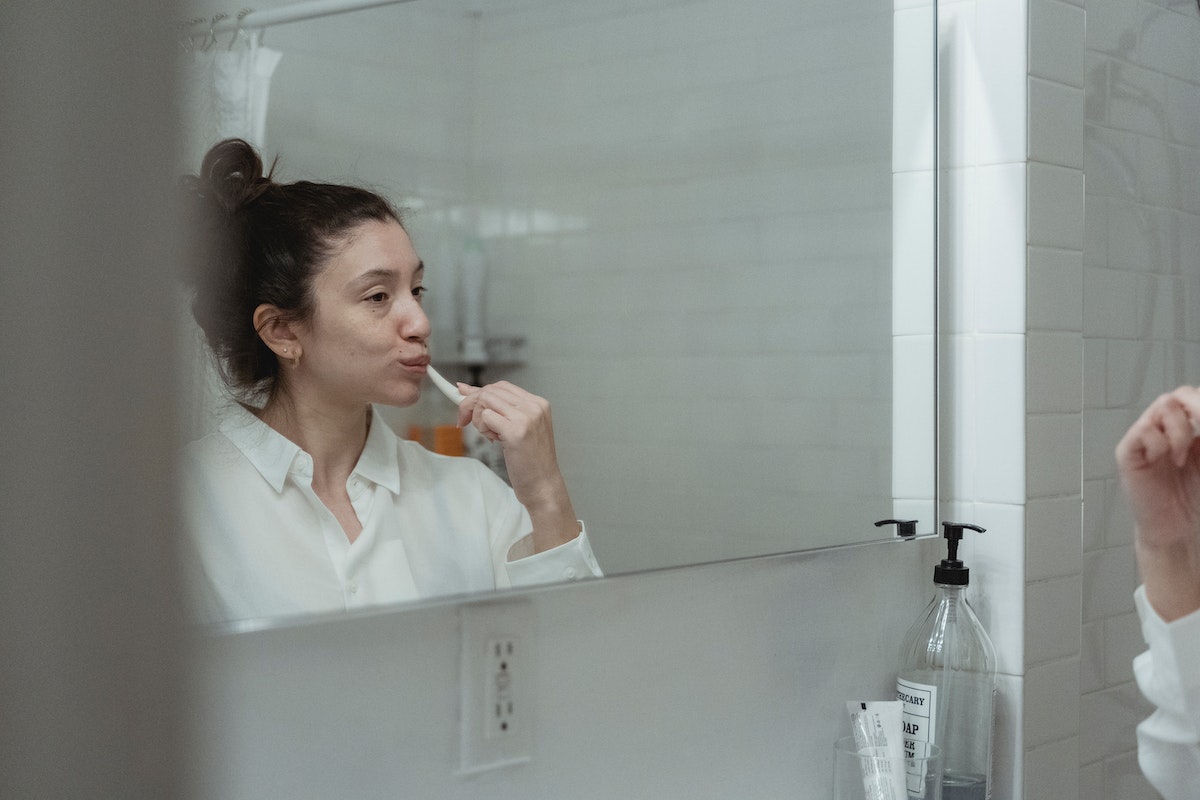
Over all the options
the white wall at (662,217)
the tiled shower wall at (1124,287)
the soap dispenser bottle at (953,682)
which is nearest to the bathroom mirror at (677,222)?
the white wall at (662,217)

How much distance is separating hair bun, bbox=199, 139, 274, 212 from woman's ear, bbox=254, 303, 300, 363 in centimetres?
7

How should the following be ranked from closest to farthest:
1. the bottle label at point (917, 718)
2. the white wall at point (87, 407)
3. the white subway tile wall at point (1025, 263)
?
the white wall at point (87, 407), the white subway tile wall at point (1025, 263), the bottle label at point (917, 718)

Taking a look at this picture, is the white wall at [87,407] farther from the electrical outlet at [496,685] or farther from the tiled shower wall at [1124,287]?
the tiled shower wall at [1124,287]

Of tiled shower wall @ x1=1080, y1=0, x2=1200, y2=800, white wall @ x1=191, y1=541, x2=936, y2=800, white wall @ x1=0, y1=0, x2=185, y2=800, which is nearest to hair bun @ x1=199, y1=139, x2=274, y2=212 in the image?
white wall @ x1=191, y1=541, x2=936, y2=800

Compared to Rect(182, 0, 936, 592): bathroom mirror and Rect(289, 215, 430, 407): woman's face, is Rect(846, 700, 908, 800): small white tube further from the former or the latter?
Rect(289, 215, 430, 407): woman's face

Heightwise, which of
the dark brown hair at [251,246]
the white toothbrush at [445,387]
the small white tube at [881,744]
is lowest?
the small white tube at [881,744]

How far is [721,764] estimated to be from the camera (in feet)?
3.59

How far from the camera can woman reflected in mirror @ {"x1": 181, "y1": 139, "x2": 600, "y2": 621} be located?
74cm

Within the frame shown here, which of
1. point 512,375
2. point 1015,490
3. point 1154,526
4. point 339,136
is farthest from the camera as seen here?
point 1015,490

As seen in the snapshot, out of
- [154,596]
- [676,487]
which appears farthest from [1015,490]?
[154,596]

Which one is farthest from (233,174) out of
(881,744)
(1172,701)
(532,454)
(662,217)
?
(1172,701)

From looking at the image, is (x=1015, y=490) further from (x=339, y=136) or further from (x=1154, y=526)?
(x=339, y=136)

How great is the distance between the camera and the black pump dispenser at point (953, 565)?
1206 mm

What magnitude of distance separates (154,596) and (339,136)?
65cm
